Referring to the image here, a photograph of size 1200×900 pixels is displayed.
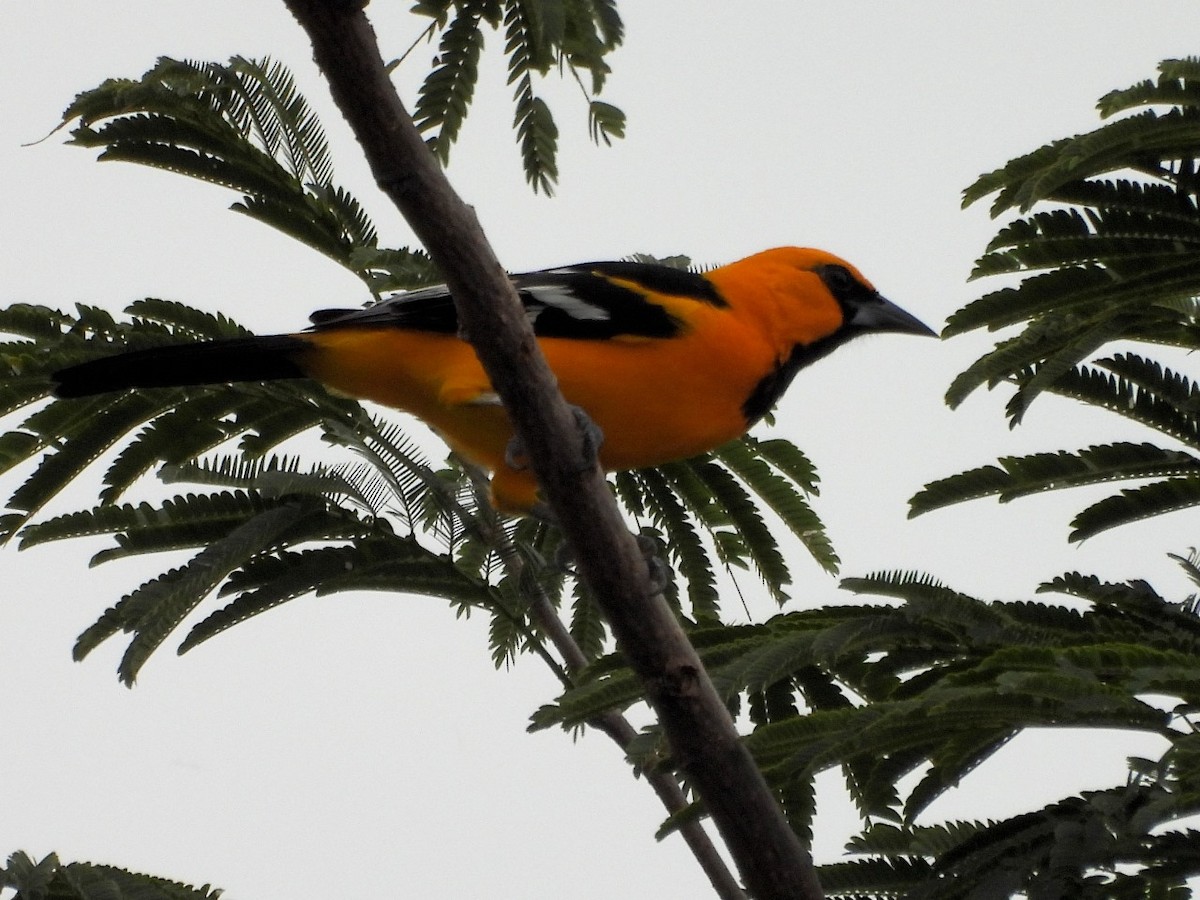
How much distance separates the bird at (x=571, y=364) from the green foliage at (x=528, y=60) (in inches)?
25.0

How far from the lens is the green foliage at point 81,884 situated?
3137mm

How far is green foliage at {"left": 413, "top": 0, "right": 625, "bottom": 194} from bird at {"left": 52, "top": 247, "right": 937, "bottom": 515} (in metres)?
0.64

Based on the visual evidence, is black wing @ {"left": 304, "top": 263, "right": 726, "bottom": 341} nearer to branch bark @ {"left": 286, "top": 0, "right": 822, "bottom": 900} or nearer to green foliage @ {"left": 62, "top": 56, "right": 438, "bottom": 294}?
green foliage @ {"left": 62, "top": 56, "right": 438, "bottom": 294}

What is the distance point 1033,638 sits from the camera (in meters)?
3.21

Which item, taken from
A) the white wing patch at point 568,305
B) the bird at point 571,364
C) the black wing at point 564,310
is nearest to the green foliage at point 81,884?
the bird at point 571,364

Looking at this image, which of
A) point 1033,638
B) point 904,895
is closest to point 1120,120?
point 1033,638

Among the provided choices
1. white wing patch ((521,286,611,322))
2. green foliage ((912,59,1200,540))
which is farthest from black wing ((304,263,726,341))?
green foliage ((912,59,1200,540))

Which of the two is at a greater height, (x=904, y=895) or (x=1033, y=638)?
(x=1033, y=638)

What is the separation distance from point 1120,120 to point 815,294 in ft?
7.47

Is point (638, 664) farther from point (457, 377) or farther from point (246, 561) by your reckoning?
point (457, 377)

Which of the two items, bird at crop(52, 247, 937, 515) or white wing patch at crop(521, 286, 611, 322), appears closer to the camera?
bird at crop(52, 247, 937, 515)

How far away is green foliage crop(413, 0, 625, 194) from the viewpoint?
124 inches

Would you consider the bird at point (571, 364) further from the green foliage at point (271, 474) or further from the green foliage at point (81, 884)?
the green foliage at point (81, 884)

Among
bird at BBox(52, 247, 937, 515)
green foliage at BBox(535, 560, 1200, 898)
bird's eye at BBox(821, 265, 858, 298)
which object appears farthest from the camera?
bird's eye at BBox(821, 265, 858, 298)
